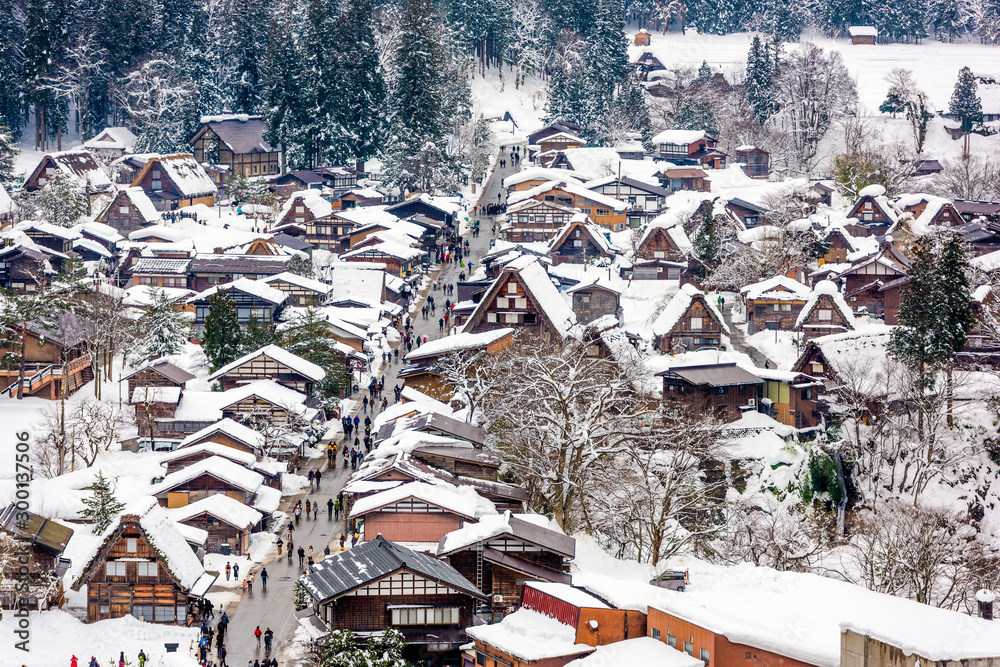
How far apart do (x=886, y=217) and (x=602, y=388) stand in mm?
41865

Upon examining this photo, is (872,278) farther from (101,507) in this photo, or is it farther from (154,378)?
(101,507)

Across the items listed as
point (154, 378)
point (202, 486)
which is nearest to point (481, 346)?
point (154, 378)

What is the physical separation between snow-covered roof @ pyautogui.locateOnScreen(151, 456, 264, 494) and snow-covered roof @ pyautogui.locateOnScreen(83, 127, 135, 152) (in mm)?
53832

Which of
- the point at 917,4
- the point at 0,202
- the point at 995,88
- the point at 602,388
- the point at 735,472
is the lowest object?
the point at 735,472

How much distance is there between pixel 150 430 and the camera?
51.0 m

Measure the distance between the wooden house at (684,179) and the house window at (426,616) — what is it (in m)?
62.2

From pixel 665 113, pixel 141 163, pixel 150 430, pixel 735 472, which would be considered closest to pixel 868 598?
pixel 735 472

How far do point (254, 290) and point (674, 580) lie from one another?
111 ft

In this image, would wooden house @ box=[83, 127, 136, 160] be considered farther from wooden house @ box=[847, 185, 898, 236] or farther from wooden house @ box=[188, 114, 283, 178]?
wooden house @ box=[847, 185, 898, 236]

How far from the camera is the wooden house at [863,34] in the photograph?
126 meters

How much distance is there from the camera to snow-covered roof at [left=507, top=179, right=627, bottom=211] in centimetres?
8275

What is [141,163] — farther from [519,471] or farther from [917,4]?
[917,4]

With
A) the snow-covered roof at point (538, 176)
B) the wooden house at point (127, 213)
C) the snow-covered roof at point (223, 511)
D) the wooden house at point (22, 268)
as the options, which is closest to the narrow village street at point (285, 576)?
the snow-covered roof at point (223, 511)

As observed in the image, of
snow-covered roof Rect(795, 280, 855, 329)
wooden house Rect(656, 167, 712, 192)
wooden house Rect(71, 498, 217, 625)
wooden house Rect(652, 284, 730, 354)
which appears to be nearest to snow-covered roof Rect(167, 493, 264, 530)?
wooden house Rect(71, 498, 217, 625)
